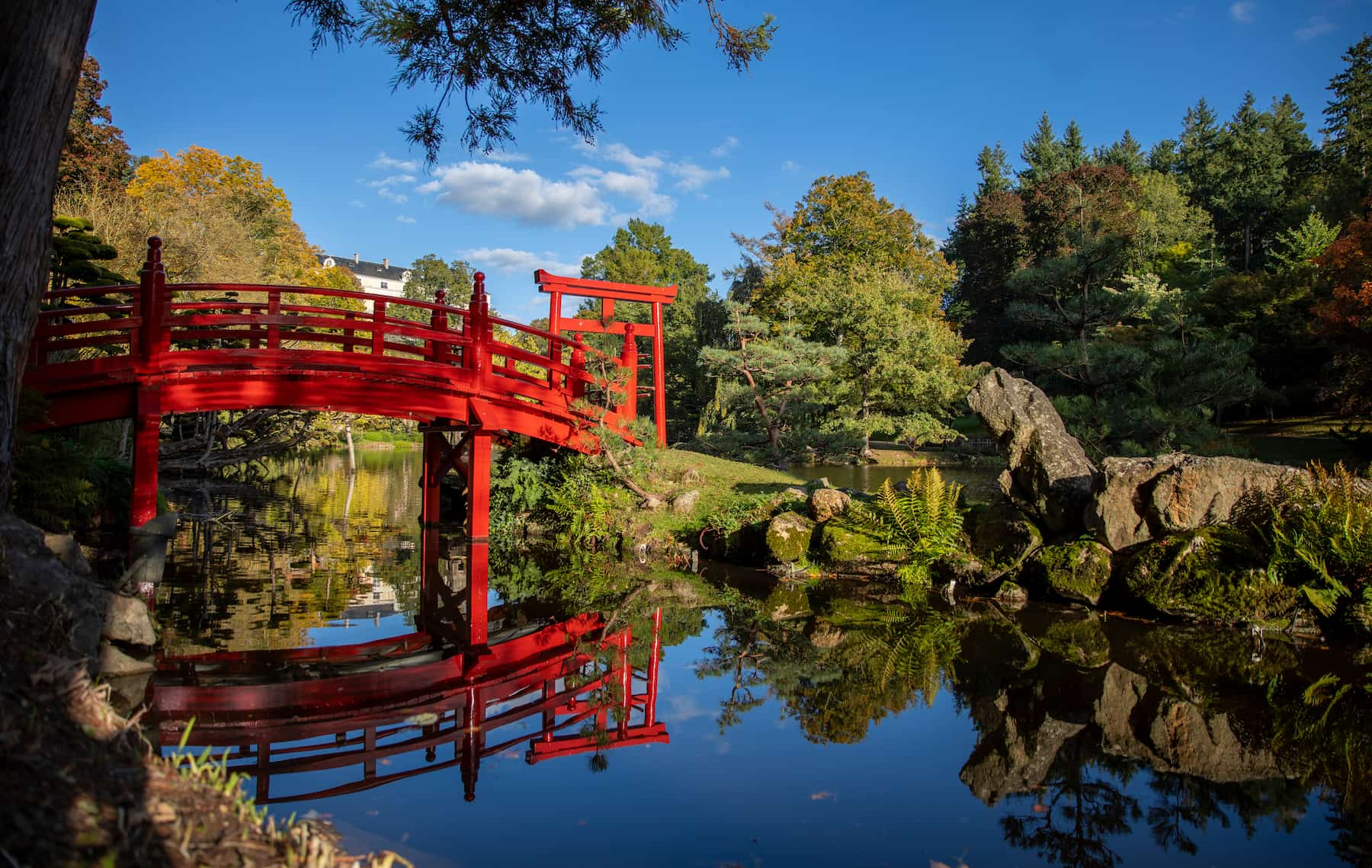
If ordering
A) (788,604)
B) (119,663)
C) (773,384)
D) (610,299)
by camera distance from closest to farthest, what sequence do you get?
(119,663) → (788,604) → (610,299) → (773,384)

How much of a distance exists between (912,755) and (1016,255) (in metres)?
36.3

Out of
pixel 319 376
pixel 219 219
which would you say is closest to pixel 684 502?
pixel 319 376

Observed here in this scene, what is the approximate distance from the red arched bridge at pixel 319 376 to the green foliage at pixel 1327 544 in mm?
8163

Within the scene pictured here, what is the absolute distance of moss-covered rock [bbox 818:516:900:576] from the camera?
9.82 meters

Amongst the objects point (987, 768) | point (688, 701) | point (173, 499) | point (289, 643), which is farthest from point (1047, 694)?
point (173, 499)

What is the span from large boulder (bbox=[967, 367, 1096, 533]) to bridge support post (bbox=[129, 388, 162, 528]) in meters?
9.30

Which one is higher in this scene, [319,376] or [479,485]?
[319,376]

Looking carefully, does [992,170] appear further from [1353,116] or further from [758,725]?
[758,725]

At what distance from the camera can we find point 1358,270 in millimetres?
12648

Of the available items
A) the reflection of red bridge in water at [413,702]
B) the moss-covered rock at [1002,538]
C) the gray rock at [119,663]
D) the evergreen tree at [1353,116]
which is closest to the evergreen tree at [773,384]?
the moss-covered rock at [1002,538]

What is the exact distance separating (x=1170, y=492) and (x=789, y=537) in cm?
422

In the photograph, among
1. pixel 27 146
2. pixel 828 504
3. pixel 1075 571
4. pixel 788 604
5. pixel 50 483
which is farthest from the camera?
pixel 828 504

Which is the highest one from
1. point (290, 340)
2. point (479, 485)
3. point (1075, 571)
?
point (290, 340)

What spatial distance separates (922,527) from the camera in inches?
376
